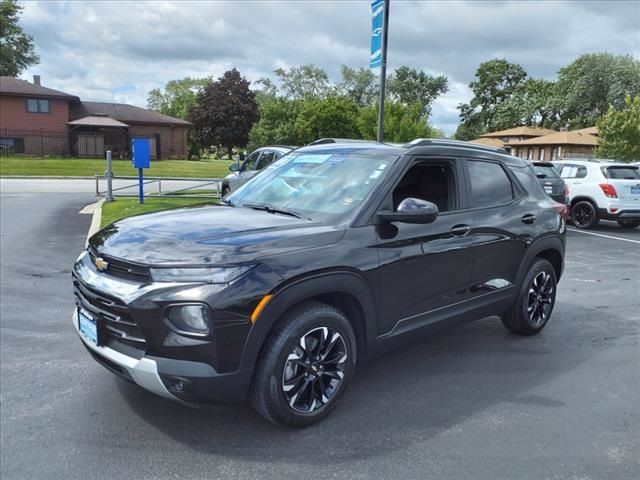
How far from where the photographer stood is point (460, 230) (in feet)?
13.2

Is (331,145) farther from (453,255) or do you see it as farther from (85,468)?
(85,468)

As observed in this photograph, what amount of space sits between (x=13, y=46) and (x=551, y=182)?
67.2 meters

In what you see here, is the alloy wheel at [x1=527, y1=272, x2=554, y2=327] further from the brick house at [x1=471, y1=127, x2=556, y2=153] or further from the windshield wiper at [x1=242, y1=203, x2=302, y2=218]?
the brick house at [x1=471, y1=127, x2=556, y2=153]

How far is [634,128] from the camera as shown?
32500 mm

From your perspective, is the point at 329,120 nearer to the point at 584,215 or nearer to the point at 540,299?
the point at 584,215

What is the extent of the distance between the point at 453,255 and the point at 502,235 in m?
0.73

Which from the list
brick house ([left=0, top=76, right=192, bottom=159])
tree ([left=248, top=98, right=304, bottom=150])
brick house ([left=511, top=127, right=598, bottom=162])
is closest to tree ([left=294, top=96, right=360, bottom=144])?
tree ([left=248, top=98, right=304, bottom=150])

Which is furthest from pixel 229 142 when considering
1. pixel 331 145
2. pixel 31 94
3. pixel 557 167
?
pixel 331 145

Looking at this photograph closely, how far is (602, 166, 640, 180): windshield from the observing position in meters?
12.8

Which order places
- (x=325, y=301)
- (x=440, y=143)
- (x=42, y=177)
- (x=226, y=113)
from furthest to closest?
(x=226, y=113) < (x=42, y=177) < (x=440, y=143) < (x=325, y=301)

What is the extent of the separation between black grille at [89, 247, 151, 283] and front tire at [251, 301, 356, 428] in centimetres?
79

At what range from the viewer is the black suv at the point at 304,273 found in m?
2.79

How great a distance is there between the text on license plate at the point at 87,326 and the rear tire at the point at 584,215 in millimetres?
12788

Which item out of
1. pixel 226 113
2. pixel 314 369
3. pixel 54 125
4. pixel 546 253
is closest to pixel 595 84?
pixel 226 113
